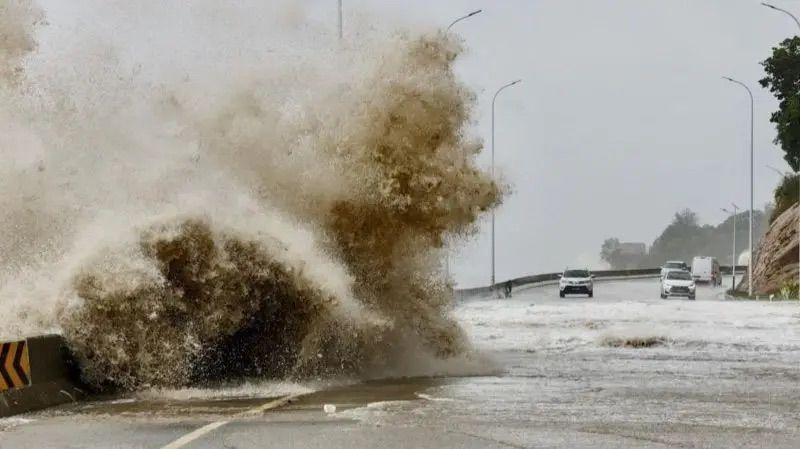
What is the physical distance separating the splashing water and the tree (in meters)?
67.4

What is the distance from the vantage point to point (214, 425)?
1212 cm

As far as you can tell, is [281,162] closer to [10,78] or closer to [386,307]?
[386,307]

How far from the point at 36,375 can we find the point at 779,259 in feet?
234

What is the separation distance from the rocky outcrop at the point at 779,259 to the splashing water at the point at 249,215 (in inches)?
2331

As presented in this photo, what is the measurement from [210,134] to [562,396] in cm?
772

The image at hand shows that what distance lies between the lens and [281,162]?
2006 cm

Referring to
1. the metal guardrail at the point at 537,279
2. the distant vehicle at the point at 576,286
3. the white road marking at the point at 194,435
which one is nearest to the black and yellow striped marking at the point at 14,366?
the white road marking at the point at 194,435

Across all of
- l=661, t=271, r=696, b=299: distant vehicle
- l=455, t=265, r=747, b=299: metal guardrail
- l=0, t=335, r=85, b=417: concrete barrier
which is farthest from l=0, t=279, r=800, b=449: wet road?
l=661, t=271, r=696, b=299: distant vehicle

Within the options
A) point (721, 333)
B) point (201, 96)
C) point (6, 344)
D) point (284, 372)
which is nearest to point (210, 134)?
point (201, 96)

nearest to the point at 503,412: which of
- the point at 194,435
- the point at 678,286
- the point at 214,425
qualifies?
the point at 214,425

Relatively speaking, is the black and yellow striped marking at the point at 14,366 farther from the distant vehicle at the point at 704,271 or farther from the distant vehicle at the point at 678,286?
the distant vehicle at the point at 704,271

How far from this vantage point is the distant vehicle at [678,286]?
2768 inches

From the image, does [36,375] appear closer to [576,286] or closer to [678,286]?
[678,286]

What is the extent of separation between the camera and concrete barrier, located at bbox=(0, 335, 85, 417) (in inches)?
546
